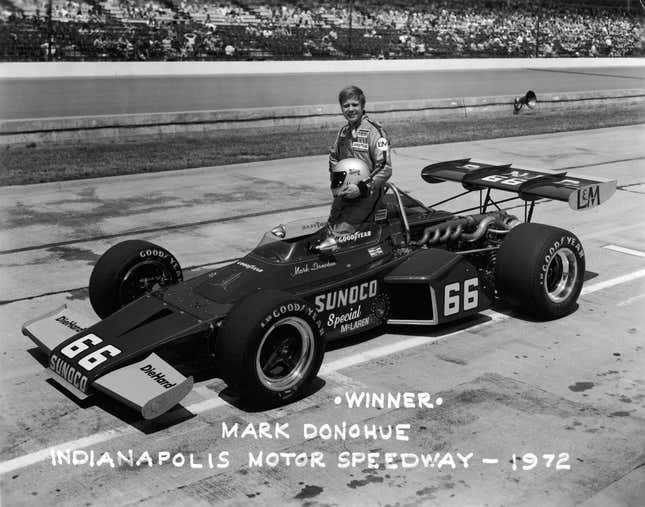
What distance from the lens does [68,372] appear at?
5.53 meters

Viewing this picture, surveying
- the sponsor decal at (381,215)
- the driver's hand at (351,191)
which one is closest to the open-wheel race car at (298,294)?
the sponsor decal at (381,215)

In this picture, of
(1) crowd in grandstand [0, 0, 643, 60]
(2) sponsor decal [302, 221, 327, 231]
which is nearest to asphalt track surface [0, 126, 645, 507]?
(2) sponsor decal [302, 221, 327, 231]

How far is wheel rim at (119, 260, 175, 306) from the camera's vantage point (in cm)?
676

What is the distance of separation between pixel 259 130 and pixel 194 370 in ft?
40.7

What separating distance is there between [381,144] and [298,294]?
159 centimetres

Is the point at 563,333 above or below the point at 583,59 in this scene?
below

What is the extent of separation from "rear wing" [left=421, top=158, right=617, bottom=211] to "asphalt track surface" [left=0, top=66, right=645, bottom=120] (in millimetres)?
11899

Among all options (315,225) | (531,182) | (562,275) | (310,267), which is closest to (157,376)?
(310,267)

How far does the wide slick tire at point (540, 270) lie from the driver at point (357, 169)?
3.86ft

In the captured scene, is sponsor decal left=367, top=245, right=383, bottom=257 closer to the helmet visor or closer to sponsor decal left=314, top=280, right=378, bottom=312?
sponsor decal left=314, top=280, right=378, bottom=312

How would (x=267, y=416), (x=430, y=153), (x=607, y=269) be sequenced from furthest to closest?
1. (x=430, y=153)
2. (x=607, y=269)
3. (x=267, y=416)

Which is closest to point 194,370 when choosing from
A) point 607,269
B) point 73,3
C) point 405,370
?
point 405,370

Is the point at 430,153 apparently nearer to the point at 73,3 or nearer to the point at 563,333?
the point at 563,333

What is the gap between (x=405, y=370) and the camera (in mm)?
6238
